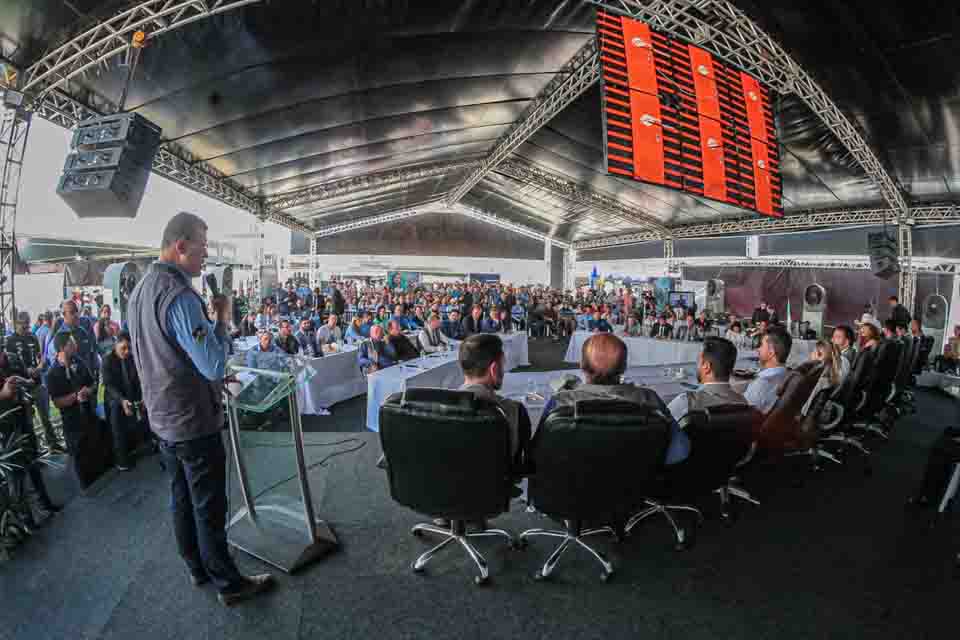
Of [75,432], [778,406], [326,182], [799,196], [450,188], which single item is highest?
[450,188]

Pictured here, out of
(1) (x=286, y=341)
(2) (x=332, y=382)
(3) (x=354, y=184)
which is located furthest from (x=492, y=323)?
(3) (x=354, y=184)

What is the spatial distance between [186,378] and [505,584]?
1.63 meters

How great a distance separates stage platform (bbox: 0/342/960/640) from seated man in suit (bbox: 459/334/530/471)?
2.22 ft

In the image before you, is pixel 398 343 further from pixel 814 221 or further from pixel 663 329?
pixel 814 221

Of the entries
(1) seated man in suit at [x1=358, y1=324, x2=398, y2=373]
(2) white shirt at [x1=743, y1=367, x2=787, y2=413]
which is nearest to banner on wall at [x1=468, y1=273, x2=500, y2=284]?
(1) seated man in suit at [x1=358, y1=324, x2=398, y2=373]

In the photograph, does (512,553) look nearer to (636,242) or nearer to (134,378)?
(134,378)

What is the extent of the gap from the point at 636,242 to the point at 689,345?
1321 centimetres

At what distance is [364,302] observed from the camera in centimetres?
1373

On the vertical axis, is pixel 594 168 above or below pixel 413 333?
above

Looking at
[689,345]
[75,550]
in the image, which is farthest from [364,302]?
[75,550]

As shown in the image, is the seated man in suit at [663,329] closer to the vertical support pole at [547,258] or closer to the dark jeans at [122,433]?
the dark jeans at [122,433]

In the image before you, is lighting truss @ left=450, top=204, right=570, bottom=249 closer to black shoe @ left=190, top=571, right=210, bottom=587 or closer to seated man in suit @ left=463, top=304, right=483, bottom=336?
seated man in suit @ left=463, top=304, right=483, bottom=336

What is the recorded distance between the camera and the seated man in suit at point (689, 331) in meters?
8.41

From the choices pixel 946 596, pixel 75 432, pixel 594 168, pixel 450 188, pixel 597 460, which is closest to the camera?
pixel 597 460
